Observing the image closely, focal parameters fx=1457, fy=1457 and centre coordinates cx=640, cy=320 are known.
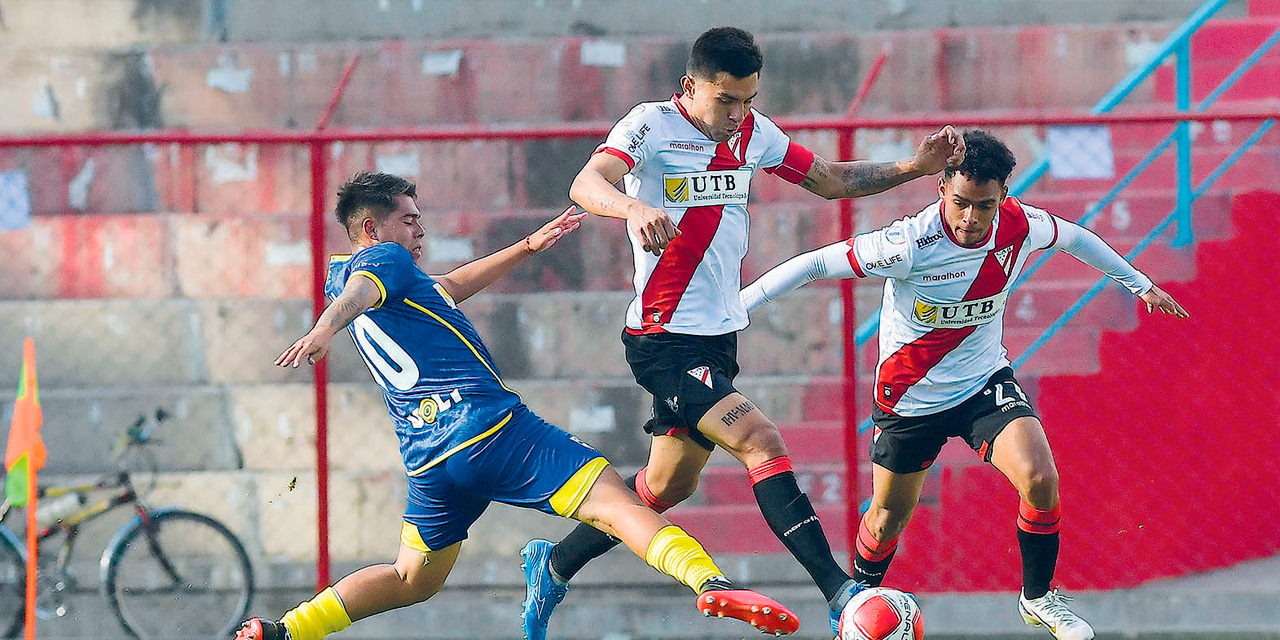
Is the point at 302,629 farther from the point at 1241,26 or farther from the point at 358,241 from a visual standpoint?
the point at 1241,26

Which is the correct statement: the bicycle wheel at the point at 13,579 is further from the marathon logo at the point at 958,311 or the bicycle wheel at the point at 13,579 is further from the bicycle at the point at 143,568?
the marathon logo at the point at 958,311

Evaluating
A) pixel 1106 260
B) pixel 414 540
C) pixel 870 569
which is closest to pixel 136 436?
pixel 414 540

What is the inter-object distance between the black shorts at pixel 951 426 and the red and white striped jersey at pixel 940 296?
0.13ft

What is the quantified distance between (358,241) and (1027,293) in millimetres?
4185

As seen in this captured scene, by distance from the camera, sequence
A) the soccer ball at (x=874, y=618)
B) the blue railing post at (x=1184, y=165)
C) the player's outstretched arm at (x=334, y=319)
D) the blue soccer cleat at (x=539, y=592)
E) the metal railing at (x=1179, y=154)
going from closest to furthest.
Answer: the player's outstretched arm at (x=334, y=319)
the soccer ball at (x=874, y=618)
the blue soccer cleat at (x=539, y=592)
the metal railing at (x=1179, y=154)
the blue railing post at (x=1184, y=165)

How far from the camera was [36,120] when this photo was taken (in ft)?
29.0

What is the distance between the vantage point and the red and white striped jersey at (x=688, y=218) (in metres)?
5.04

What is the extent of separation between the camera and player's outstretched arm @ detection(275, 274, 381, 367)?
4070mm

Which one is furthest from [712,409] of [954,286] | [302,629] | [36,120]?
[36,120]

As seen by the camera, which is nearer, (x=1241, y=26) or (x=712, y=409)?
(x=712, y=409)

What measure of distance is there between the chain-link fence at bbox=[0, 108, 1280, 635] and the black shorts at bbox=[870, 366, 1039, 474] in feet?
3.87

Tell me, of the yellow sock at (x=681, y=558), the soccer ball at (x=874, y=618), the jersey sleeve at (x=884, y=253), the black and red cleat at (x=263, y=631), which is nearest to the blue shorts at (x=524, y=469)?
the yellow sock at (x=681, y=558)

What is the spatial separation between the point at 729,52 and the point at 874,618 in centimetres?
187

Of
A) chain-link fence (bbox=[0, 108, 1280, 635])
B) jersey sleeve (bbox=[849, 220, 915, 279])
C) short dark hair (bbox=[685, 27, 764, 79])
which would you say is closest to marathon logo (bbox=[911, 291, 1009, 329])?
jersey sleeve (bbox=[849, 220, 915, 279])
